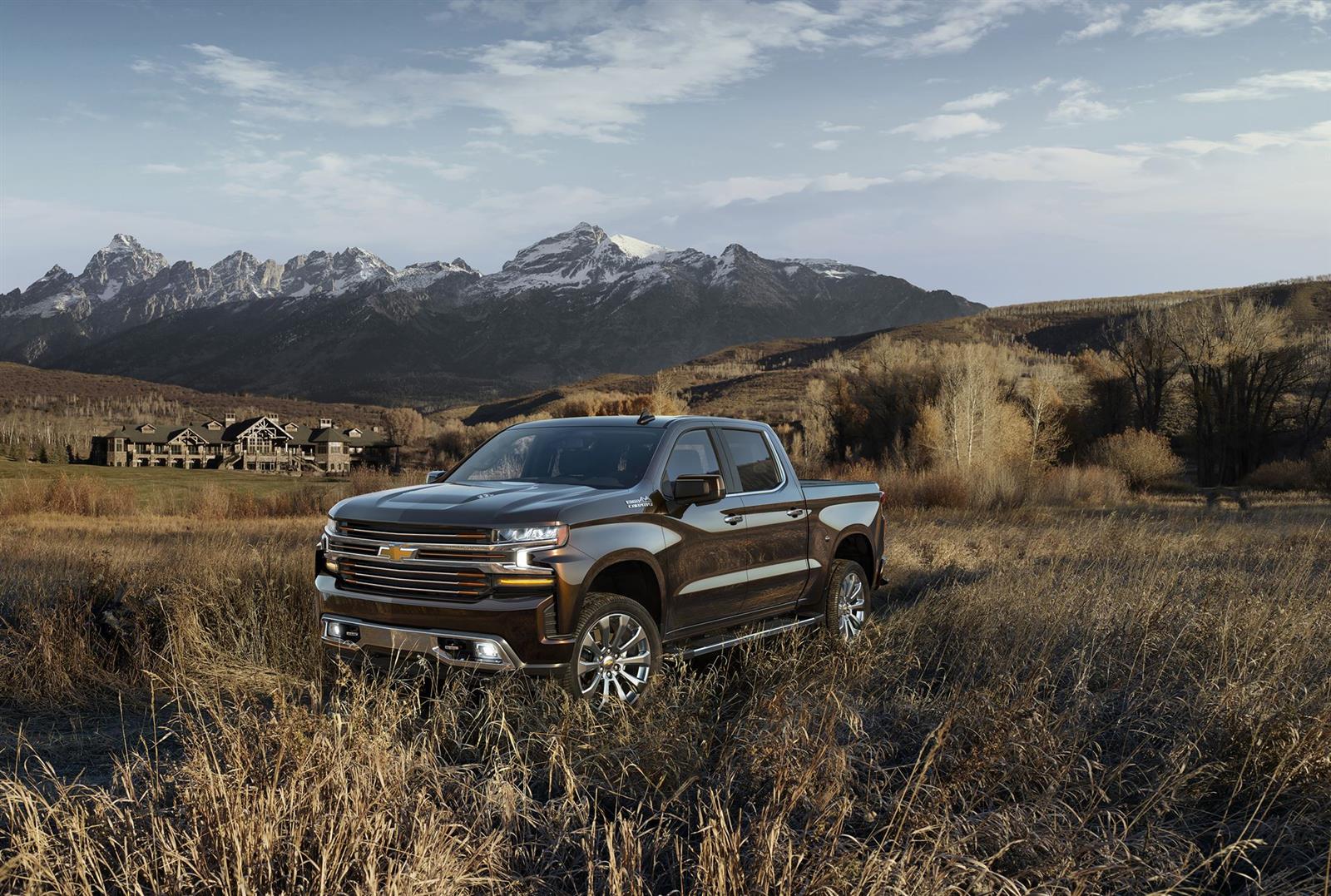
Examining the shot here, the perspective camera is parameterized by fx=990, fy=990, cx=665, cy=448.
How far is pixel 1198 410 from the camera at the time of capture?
194ft

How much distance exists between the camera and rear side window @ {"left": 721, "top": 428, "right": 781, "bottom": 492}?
7789 millimetres

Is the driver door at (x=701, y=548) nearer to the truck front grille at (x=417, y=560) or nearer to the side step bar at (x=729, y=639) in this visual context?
the side step bar at (x=729, y=639)

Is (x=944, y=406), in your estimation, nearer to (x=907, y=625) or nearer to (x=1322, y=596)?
(x=1322, y=596)

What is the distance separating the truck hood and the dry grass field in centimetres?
95

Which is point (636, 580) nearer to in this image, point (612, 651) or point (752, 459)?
point (612, 651)

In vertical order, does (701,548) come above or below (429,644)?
above

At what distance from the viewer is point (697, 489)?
6.60 meters

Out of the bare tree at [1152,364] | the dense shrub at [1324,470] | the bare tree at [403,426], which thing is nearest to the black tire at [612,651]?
the dense shrub at [1324,470]

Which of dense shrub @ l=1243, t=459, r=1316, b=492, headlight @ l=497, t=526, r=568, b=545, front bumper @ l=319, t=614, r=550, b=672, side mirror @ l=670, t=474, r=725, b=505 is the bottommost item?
dense shrub @ l=1243, t=459, r=1316, b=492

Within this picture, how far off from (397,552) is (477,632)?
2.43 feet

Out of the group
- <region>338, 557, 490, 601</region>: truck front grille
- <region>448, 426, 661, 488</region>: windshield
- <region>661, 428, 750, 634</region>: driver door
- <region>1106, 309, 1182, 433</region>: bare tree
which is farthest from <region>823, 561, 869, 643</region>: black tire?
<region>1106, 309, 1182, 433</region>: bare tree

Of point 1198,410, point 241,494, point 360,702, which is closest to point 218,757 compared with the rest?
point 360,702

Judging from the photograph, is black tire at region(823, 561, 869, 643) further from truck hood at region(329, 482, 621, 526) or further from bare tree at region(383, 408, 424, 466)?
bare tree at region(383, 408, 424, 466)

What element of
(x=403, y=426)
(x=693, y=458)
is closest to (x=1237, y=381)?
(x=693, y=458)
